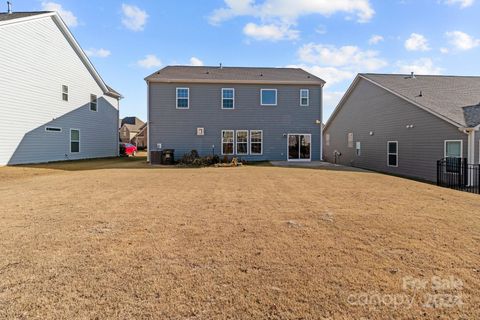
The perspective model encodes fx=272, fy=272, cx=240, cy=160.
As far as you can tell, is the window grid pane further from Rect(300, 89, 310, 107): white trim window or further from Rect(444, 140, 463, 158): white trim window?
Rect(300, 89, 310, 107): white trim window

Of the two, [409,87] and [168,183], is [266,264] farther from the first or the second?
[409,87]

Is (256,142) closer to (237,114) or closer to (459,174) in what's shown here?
(237,114)

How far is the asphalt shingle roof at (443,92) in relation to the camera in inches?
498

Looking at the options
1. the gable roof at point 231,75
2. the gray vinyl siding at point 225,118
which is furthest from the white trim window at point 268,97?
the gable roof at point 231,75

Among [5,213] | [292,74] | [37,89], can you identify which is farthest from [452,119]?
[37,89]

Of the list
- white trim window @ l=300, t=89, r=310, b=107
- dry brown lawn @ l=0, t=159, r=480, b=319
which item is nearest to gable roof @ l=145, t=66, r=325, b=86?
white trim window @ l=300, t=89, r=310, b=107

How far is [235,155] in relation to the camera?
18797 millimetres

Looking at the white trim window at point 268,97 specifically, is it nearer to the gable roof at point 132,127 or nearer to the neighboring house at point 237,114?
the neighboring house at point 237,114

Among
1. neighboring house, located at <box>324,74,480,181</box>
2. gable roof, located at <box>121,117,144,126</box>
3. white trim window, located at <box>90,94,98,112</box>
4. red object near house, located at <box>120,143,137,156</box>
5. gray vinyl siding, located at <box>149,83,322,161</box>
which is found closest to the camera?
neighboring house, located at <box>324,74,480,181</box>

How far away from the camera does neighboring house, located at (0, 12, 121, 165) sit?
47.3 feet

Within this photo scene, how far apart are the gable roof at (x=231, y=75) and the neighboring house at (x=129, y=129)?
34.5 m

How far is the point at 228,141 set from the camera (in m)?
18.8

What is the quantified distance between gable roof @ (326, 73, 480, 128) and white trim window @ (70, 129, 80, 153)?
67.3 feet

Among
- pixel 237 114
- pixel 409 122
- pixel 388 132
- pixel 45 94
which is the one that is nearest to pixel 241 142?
pixel 237 114
